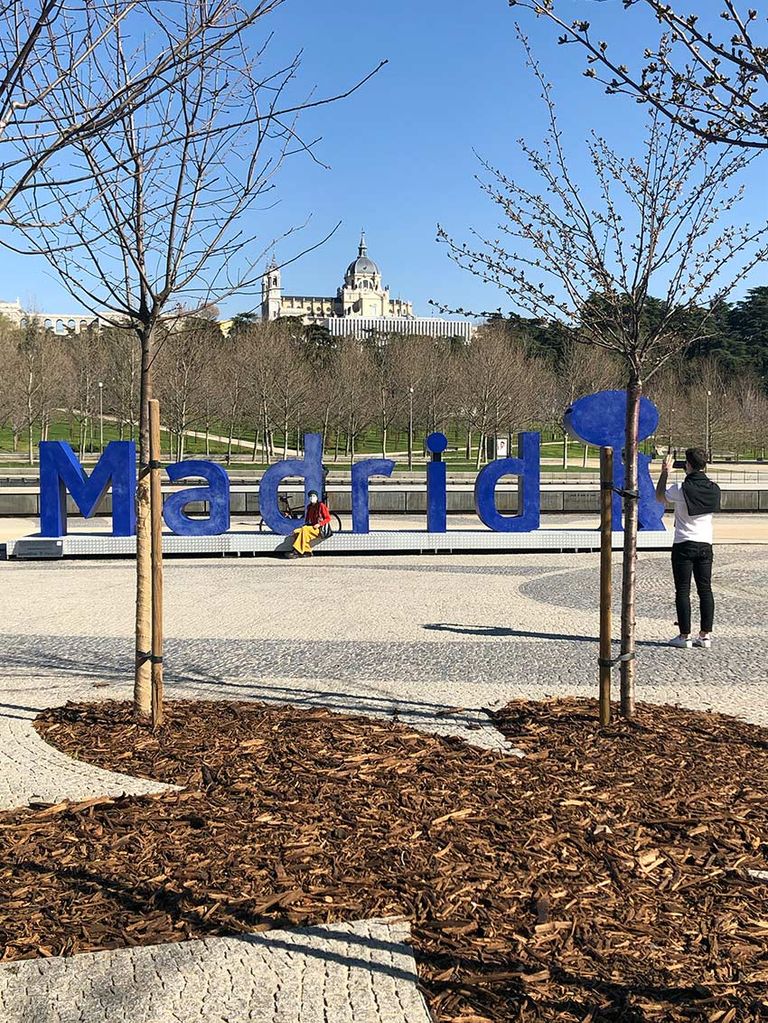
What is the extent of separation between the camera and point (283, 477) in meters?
17.2

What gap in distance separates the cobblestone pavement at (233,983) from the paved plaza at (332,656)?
10 mm

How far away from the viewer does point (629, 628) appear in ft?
20.5

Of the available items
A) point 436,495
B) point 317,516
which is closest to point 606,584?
point 317,516

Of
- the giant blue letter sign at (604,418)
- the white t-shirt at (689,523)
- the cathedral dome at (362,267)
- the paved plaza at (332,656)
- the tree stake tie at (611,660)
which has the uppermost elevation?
the cathedral dome at (362,267)

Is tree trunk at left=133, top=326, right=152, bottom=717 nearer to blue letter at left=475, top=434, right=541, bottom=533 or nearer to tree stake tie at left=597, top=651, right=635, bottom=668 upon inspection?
tree stake tie at left=597, top=651, right=635, bottom=668

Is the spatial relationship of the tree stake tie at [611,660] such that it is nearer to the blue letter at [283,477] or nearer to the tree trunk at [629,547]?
the tree trunk at [629,547]

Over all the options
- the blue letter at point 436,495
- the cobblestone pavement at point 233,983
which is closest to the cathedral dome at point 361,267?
the blue letter at point 436,495

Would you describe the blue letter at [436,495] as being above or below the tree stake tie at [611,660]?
above

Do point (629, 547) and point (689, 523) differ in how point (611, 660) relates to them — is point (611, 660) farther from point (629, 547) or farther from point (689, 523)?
point (689, 523)

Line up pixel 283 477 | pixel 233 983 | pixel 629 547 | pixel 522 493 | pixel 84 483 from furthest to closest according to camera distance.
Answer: pixel 522 493
pixel 283 477
pixel 84 483
pixel 629 547
pixel 233 983

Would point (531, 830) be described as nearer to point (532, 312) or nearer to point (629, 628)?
point (629, 628)

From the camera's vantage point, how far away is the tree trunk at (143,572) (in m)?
6.17

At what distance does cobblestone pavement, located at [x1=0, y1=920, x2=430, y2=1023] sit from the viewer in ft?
10.2

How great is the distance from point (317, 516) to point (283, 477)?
94cm
